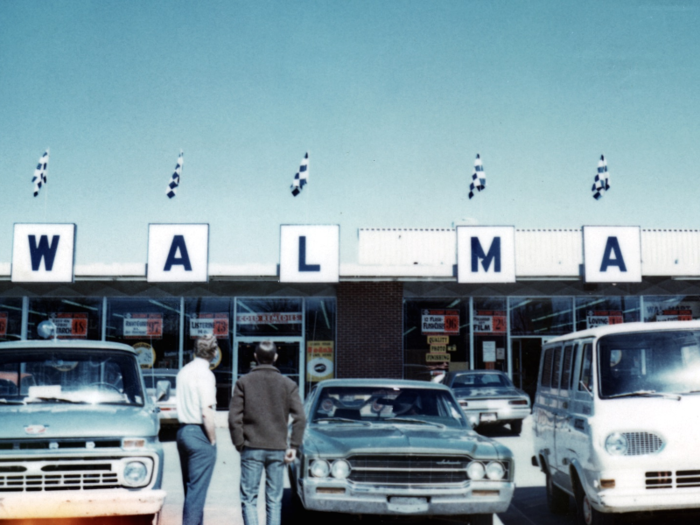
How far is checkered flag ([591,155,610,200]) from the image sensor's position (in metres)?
26.5

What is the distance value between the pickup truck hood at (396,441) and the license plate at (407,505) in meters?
0.39

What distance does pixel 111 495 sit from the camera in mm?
5945

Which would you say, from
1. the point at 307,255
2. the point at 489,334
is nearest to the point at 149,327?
the point at 307,255

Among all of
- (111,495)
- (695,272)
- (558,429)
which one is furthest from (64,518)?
(695,272)

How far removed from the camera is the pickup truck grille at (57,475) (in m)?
5.92

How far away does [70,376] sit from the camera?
703cm

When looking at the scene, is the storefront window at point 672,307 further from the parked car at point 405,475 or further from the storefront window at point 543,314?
the parked car at point 405,475

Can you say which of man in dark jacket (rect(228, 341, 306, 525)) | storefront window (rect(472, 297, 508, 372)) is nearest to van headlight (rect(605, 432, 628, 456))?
man in dark jacket (rect(228, 341, 306, 525))

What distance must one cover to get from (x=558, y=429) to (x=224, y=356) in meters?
13.8

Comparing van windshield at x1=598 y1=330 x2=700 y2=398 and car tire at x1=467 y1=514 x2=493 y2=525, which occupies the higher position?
van windshield at x1=598 y1=330 x2=700 y2=398

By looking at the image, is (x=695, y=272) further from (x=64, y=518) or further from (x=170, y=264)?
(x=64, y=518)

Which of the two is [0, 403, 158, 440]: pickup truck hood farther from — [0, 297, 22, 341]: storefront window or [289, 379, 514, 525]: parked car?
[0, 297, 22, 341]: storefront window

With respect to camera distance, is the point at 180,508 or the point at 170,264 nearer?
the point at 180,508

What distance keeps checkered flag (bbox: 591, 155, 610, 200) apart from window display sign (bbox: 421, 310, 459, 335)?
9118 millimetres
